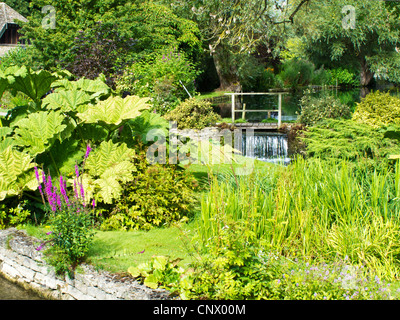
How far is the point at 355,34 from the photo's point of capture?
22.5 metres

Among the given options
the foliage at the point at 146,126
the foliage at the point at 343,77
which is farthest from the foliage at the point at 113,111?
the foliage at the point at 343,77

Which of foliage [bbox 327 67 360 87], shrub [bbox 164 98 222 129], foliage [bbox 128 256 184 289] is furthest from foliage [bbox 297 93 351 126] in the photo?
foliage [bbox 327 67 360 87]

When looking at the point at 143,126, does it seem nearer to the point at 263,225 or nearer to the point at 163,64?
the point at 263,225

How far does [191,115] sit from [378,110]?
18.7 ft

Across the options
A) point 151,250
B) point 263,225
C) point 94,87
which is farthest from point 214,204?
point 94,87

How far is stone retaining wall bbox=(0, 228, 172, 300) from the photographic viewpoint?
361cm

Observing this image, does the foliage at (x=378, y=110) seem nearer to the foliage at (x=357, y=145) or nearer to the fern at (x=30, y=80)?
the foliage at (x=357, y=145)

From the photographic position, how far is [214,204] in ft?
14.0

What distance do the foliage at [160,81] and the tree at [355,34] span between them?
883 centimetres

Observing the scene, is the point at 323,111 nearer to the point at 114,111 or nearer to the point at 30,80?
the point at 114,111

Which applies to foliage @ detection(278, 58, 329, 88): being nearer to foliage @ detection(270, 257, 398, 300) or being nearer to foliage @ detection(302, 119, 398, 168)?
foliage @ detection(302, 119, 398, 168)

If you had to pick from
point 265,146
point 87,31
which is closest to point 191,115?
point 265,146

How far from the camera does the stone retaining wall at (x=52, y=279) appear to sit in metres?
3.61

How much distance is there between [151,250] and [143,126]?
2108 mm
